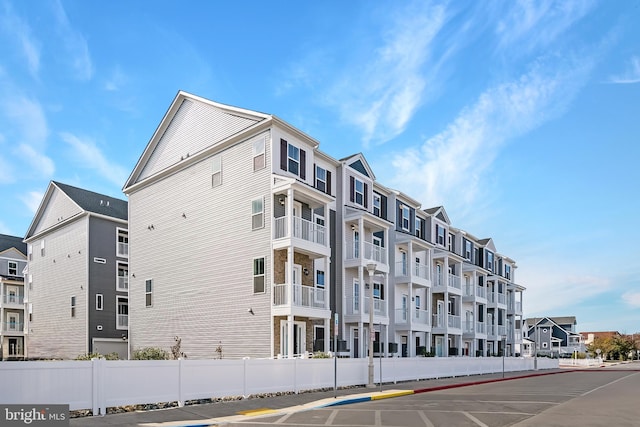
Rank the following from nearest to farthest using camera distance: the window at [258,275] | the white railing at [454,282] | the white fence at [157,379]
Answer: the white fence at [157,379] → the window at [258,275] → the white railing at [454,282]

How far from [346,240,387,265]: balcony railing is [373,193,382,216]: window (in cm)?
416

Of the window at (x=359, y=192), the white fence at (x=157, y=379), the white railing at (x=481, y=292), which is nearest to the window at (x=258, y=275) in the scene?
the white fence at (x=157, y=379)

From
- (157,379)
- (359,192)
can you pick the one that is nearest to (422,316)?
(359,192)

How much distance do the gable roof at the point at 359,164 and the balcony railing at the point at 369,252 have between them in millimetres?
4567

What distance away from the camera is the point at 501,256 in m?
58.4

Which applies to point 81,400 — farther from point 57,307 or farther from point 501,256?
point 501,256

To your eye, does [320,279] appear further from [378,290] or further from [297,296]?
[378,290]

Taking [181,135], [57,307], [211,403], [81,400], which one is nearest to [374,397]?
[211,403]

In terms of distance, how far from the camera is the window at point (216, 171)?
27750 mm

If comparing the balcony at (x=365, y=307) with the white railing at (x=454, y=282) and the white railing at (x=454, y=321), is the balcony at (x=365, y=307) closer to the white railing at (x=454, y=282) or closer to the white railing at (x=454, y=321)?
the white railing at (x=454, y=321)

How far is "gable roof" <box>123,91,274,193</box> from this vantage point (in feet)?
89.7

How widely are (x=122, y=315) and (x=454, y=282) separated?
2494 centimetres

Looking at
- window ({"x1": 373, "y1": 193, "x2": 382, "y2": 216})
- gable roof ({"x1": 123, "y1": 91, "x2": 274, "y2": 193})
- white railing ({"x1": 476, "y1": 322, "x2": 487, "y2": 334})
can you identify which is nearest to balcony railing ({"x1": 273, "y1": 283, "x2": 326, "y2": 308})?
gable roof ({"x1": 123, "y1": 91, "x2": 274, "y2": 193})

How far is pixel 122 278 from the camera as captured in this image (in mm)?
38094
